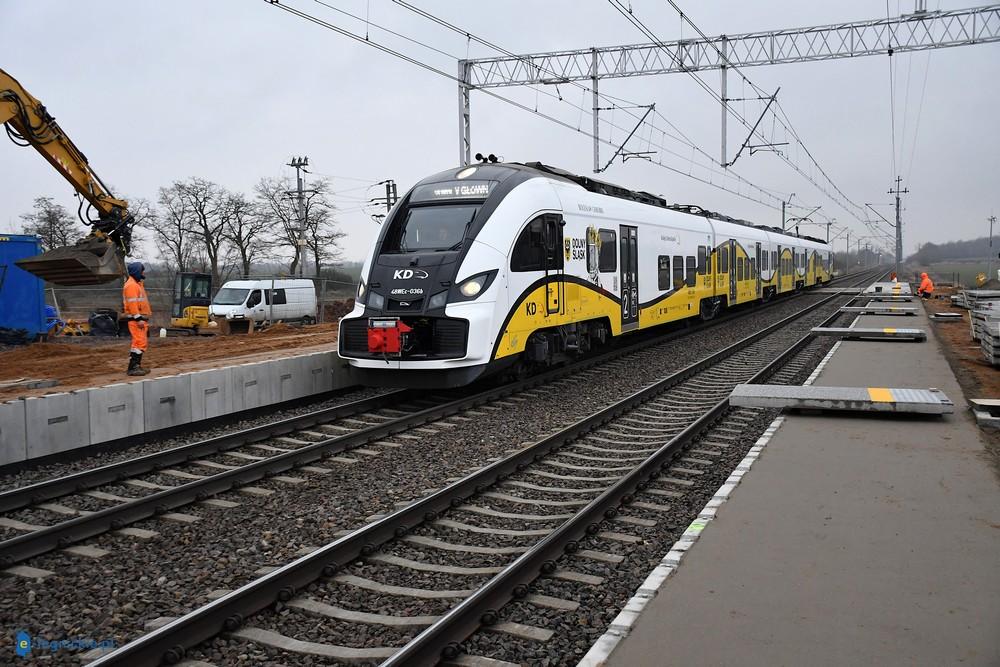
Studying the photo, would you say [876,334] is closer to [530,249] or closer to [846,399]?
[846,399]

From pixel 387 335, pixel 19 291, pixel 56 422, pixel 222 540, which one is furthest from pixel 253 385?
pixel 19 291

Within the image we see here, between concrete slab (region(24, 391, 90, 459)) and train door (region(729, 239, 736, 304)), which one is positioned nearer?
concrete slab (region(24, 391, 90, 459))

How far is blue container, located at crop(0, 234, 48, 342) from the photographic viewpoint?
1883 centimetres

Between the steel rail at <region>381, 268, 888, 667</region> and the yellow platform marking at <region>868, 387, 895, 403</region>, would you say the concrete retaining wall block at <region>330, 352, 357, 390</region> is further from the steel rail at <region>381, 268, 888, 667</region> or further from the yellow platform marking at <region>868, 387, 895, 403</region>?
the yellow platform marking at <region>868, 387, 895, 403</region>

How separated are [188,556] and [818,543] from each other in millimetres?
4228

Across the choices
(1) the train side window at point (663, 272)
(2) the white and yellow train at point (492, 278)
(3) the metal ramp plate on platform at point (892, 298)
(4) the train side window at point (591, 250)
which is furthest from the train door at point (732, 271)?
(4) the train side window at point (591, 250)

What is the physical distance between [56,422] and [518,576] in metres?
5.89

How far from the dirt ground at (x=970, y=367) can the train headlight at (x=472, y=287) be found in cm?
605

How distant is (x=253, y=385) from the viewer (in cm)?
1060

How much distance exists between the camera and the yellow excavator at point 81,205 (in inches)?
518

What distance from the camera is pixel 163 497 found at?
20.5 feet

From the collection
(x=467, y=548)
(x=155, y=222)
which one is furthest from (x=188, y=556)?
(x=155, y=222)

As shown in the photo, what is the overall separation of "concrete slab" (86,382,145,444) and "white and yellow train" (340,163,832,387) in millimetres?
2891

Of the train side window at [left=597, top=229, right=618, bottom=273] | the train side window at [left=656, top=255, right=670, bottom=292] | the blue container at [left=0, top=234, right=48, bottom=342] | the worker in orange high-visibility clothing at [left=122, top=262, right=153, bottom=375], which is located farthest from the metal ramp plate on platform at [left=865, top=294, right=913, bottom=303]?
the blue container at [left=0, top=234, right=48, bottom=342]
